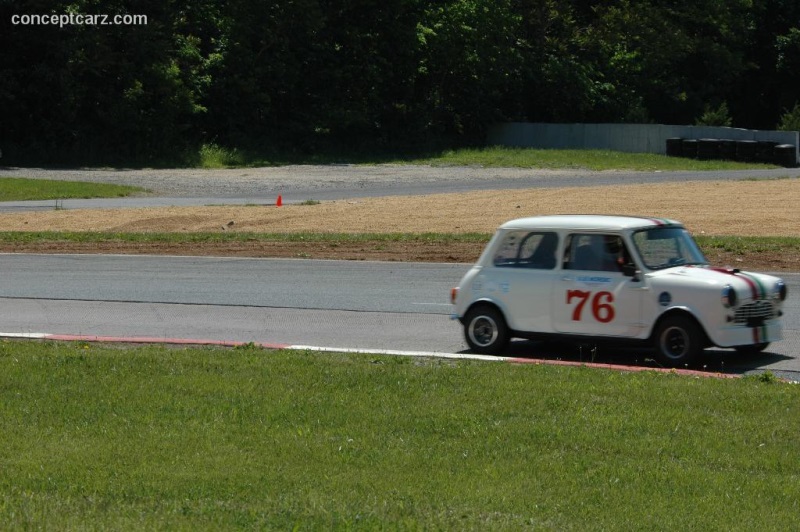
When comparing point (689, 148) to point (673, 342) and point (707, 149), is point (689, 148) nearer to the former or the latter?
point (707, 149)

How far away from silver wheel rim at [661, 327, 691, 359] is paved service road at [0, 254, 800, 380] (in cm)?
36

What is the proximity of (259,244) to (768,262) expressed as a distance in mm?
10854

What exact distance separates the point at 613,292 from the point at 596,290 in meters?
0.18

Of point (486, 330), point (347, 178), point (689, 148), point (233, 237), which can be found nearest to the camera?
point (486, 330)

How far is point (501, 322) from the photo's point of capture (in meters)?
12.1

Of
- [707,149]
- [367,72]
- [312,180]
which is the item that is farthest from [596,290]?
[367,72]

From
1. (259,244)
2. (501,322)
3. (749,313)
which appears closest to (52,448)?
(501,322)

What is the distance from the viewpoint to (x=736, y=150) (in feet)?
175

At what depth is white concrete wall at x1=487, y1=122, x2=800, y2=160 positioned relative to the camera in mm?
57438

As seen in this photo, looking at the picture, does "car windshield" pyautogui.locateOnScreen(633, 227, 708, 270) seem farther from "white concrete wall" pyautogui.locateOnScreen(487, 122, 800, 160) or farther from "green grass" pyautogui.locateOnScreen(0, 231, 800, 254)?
"white concrete wall" pyautogui.locateOnScreen(487, 122, 800, 160)

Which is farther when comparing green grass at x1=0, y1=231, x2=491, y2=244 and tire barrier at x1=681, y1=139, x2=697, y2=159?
tire barrier at x1=681, y1=139, x2=697, y2=159

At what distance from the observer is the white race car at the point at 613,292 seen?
36.3 ft

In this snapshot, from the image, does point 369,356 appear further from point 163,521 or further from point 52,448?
point 163,521

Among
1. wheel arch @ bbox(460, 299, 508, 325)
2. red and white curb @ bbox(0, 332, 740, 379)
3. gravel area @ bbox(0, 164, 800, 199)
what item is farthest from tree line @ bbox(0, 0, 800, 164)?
wheel arch @ bbox(460, 299, 508, 325)
